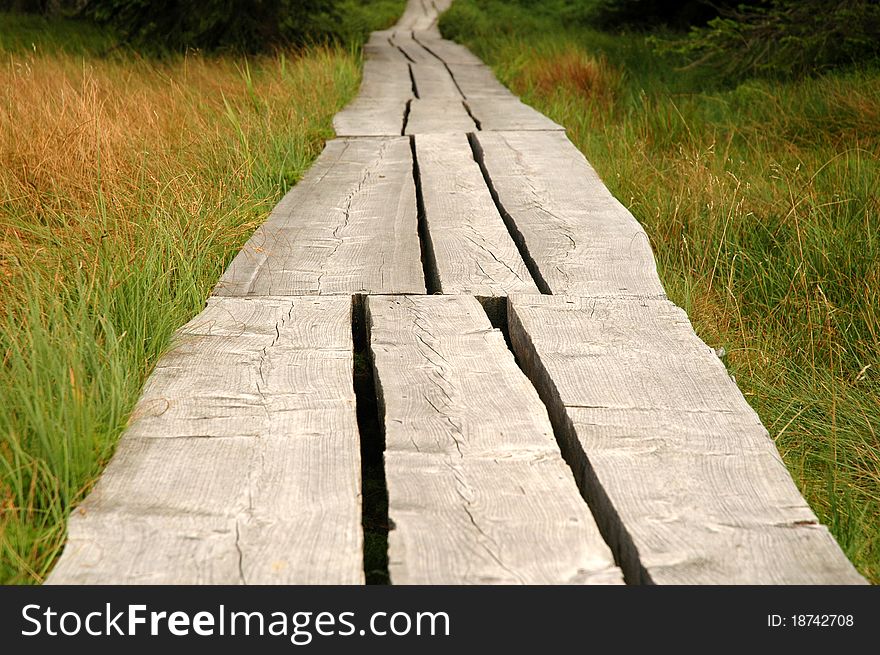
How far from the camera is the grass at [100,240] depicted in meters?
1.66

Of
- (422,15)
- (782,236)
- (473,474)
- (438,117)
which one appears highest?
(473,474)

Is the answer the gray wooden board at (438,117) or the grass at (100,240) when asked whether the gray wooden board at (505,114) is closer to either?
the gray wooden board at (438,117)

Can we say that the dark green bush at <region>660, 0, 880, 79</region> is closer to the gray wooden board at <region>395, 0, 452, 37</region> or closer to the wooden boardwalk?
the wooden boardwalk

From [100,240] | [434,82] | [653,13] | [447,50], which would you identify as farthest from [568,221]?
[653,13]

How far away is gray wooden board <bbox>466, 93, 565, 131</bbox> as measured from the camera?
17.3 feet

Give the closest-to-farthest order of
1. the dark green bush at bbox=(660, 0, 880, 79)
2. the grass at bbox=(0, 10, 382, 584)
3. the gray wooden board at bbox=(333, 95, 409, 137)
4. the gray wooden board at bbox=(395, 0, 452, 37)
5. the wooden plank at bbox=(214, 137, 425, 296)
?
the grass at bbox=(0, 10, 382, 584), the wooden plank at bbox=(214, 137, 425, 296), the gray wooden board at bbox=(333, 95, 409, 137), the dark green bush at bbox=(660, 0, 880, 79), the gray wooden board at bbox=(395, 0, 452, 37)

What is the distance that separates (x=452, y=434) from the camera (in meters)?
1.80

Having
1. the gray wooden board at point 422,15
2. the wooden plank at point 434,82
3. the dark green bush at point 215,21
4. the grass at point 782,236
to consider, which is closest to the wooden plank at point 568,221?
the grass at point 782,236

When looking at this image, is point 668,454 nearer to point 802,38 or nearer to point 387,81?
point 802,38

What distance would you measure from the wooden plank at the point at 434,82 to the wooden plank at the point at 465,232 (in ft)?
7.92

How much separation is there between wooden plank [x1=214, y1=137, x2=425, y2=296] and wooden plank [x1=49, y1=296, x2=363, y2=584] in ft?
1.44

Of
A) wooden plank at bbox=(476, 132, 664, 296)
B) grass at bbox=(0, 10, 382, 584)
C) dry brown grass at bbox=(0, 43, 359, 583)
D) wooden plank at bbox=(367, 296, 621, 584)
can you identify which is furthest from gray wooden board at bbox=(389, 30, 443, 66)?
wooden plank at bbox=(367, 296, 621, 584)

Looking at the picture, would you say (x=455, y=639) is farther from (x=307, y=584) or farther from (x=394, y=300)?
(x=394, y=300)

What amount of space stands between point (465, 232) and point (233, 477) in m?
1.77
